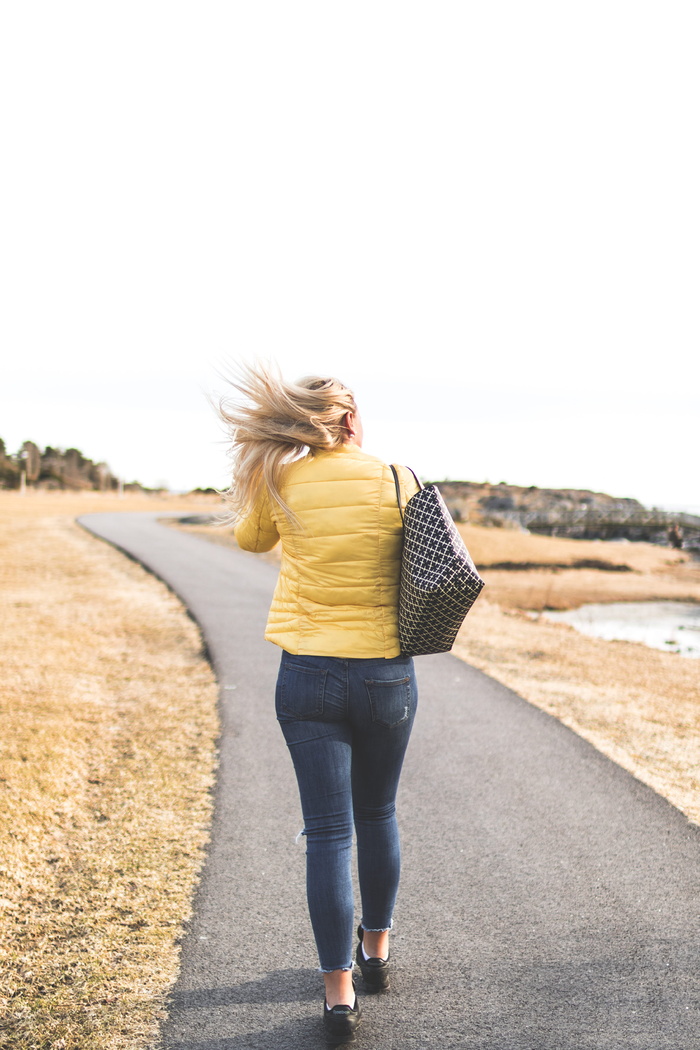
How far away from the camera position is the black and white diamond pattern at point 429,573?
255cm

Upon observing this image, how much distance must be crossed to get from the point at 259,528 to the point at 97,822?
108 inches

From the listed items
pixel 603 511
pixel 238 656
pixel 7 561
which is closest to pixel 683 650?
pixel 238 656

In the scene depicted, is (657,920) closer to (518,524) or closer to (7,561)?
(7,561)

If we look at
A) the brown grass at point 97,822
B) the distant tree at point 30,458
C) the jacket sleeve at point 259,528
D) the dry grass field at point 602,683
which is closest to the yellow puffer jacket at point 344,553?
the jacket sleeve at point 259,528

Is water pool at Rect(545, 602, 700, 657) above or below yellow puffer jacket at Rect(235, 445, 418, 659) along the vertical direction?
below

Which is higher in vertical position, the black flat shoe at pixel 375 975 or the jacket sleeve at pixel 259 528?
the jacket sleeve at pixel 259 528

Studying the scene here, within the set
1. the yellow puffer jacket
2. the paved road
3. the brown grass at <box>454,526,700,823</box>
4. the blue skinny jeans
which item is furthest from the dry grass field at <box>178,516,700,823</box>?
the blue skinny jeans

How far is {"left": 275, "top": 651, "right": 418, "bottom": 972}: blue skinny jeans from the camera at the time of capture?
2.55 m

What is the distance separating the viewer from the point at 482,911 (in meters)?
3.51

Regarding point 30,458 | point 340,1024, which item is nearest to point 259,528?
point 340,1024

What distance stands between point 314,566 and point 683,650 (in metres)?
13.2

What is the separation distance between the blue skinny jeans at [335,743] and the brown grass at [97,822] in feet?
2.52

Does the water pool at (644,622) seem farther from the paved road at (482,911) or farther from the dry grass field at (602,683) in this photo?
the paved road at (482,911)

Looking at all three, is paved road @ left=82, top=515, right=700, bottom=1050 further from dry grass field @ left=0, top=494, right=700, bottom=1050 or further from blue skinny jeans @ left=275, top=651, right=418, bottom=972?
blue skinny jeans @ left=275, top=651, right=418, bottom=972
